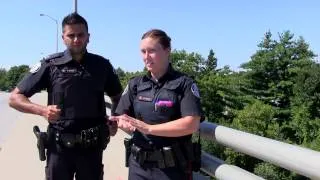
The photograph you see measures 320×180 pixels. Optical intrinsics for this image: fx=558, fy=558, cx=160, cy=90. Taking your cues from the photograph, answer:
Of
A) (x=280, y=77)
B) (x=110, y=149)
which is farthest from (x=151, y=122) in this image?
(x=280, y=77)

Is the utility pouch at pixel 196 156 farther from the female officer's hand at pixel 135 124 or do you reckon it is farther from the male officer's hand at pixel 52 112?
the male officer's hand at pixel 52 112

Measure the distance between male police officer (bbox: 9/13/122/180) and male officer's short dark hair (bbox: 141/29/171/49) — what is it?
2.83 ft

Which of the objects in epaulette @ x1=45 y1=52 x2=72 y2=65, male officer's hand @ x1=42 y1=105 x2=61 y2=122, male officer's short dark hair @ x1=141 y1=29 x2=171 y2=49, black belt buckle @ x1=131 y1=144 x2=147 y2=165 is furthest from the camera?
epaulette @ x1=45 y1=52 x2=72 y2=65

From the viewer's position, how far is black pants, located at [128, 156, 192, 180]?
354 centimetres

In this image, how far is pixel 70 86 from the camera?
4.28 meters

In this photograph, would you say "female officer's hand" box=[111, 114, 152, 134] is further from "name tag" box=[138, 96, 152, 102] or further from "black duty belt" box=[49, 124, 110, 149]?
"black duty belt" box=[49, 124, 110, 149]

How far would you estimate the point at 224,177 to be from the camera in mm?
3656

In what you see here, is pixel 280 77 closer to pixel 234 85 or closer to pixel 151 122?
pixel 234 85

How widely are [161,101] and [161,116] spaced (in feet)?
0.31

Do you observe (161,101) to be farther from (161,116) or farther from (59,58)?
(59,58)

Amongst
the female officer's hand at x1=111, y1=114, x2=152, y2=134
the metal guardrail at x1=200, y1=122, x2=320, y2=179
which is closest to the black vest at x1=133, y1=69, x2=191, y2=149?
the female officer's hand at x1=111, y1=114, x2=152, y2=134

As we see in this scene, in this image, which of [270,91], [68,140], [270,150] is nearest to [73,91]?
[68,140]

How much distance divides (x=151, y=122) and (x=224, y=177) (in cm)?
62

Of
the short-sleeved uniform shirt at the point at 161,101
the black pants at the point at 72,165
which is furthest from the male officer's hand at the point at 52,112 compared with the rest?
the short-sleeved uniform shirt at the point at 161,101
